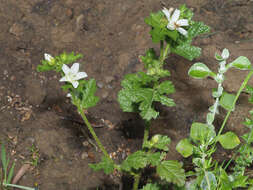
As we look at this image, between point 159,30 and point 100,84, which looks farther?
point 100,84

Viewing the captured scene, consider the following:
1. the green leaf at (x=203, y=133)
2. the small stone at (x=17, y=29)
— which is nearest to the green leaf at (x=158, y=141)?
the green leaf at (x=203, y=133)

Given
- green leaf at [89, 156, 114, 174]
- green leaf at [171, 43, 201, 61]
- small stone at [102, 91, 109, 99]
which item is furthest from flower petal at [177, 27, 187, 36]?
small stone at [102, 91, 109, 99]

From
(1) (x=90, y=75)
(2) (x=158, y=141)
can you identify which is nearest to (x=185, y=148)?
(2) (x=158, y=141)

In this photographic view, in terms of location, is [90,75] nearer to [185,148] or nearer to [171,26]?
[185,148]

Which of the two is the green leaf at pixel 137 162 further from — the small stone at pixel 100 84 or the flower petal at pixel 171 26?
the small stone at pixel 100 84

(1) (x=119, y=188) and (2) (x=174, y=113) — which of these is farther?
(2) (x=174, y=113)

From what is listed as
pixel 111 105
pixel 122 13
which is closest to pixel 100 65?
pixel 111 105

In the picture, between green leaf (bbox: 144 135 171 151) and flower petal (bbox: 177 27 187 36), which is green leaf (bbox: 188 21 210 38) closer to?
flower petal (bbox: 177 27 187 36)

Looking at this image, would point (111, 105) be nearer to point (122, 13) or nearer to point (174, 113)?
point (174, 113)
